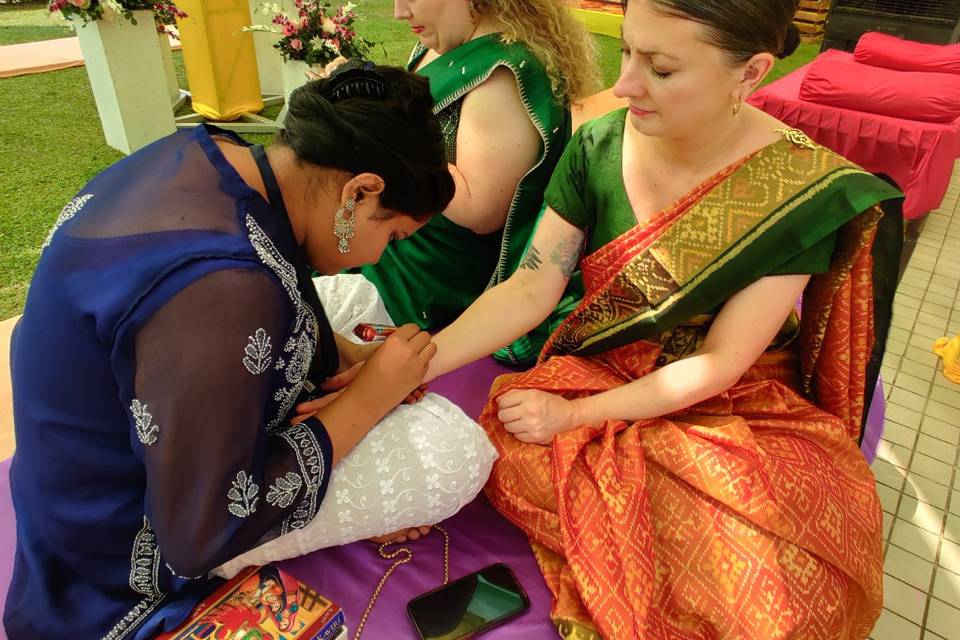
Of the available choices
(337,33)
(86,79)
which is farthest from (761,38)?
(86,79)

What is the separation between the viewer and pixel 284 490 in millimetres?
920

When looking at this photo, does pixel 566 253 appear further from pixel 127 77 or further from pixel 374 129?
pixel 127 77

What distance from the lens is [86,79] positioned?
464 centimetres

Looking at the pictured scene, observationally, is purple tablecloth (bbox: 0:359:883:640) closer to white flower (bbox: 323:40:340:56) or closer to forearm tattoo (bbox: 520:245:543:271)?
forearm tattoo (bbox: 520:245:543:271)

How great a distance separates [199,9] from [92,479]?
11.8ft

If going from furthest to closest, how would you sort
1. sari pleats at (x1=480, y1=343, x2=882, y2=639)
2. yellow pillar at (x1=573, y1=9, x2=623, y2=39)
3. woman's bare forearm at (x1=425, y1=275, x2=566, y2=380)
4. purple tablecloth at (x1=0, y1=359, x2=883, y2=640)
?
1. yellow pillar at (x1=573, y1=9, x2=623, y2=39)
2. woman's bare forearm at (x1=425, y1=275, x2=566, y2=380)
3. purple tablecloth at (x1=0, y1=359, x2=883, y2=640)
4. sari pleats at (x1=480, y1=343, x2=882, y2=639)

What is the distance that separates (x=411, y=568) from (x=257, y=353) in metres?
0.64

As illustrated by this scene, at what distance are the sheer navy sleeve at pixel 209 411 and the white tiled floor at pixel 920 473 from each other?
1372mm

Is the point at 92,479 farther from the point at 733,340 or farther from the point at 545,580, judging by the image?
the point at 733,340

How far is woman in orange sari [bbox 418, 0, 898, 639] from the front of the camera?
1076mm

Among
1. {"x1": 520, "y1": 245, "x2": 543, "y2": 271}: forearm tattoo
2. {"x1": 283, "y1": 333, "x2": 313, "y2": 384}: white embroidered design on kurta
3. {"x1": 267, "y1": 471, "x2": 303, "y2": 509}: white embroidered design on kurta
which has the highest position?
{"x1": 283, "y1": 333, "x2": 313, "y2": 384}: white embroidered design on kurta

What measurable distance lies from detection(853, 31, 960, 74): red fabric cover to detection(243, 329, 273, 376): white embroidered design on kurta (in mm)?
3933

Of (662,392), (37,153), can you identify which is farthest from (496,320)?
(37,153)

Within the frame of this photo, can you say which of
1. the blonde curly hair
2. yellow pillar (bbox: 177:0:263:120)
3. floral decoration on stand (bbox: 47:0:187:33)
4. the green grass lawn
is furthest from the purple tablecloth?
yellow pillar (bbox: 177:0:263:120)
